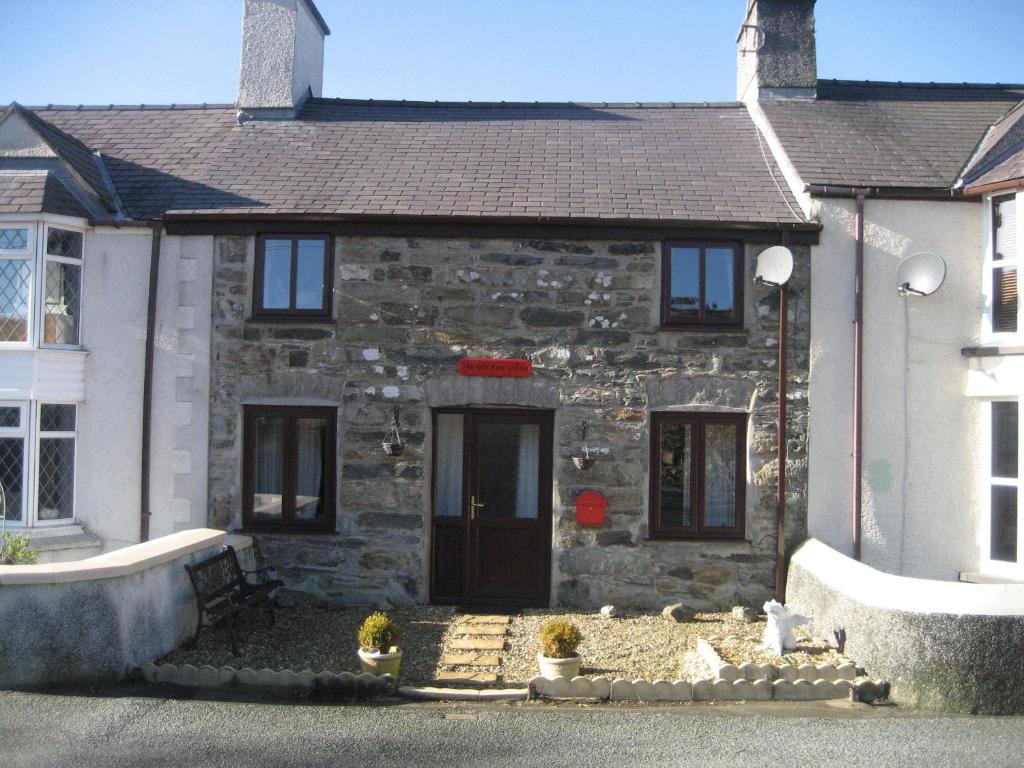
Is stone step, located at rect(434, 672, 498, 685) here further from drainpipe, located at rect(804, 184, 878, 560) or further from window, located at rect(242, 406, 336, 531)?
drainpipe, located at rect(804, 184, 878, 560)

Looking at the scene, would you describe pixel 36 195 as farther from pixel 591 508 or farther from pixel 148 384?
pixel 591 508

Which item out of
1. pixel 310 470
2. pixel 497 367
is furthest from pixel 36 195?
pixel 497 367

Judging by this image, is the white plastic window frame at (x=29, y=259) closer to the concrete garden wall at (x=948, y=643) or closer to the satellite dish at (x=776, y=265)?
the satellite dish at (x=776, y=265)

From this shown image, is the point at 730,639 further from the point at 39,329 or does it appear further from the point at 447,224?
the point at 39,329

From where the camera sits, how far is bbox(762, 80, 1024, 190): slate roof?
10.8 metres

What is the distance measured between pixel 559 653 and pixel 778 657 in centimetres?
196

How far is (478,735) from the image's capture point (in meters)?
6.60

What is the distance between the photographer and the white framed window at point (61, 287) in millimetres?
10305

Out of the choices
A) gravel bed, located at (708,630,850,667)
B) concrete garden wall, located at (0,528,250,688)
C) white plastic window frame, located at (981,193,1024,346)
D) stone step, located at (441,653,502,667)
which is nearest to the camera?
concrete garden wall, located at (0,528,250,688)

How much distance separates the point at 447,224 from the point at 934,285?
527 centimetres

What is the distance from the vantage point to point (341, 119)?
1334cm

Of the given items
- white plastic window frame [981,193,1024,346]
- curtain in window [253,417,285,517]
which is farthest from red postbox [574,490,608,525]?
white plastic window frame [981,193,1024,346]

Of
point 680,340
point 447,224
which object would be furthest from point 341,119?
point 680,340

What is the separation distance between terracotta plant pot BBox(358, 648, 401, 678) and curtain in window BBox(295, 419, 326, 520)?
306cm
